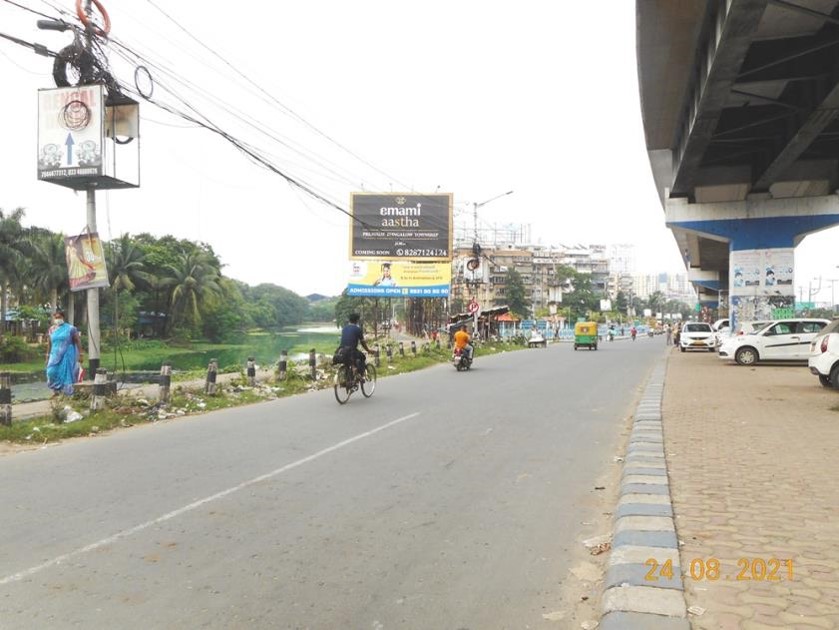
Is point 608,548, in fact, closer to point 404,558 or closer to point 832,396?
point 404,558

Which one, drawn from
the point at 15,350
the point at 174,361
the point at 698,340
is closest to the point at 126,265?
the point at 174,361

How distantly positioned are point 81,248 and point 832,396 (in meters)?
14.5

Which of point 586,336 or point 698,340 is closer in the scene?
point 698,340

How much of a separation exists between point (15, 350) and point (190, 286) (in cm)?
2304

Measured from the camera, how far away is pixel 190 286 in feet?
205

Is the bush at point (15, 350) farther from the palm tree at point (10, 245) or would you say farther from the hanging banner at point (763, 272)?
the hanging banner at point (763, 272)

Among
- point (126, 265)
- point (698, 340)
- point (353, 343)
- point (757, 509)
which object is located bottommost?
point (698, 340)

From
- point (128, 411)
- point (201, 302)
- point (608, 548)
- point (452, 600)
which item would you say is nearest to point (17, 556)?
point (452, 600)

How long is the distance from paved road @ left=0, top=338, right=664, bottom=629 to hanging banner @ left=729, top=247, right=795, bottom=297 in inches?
874

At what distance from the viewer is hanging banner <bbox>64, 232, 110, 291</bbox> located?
481 inches

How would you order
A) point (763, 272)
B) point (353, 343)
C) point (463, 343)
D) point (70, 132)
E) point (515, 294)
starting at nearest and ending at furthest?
point (70, 132) → point (353, 343) → point (463, 343) → point (763, 272) → point (515, 294)

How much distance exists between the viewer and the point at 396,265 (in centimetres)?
3988

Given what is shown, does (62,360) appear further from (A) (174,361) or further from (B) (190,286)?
(B) (190,286)
